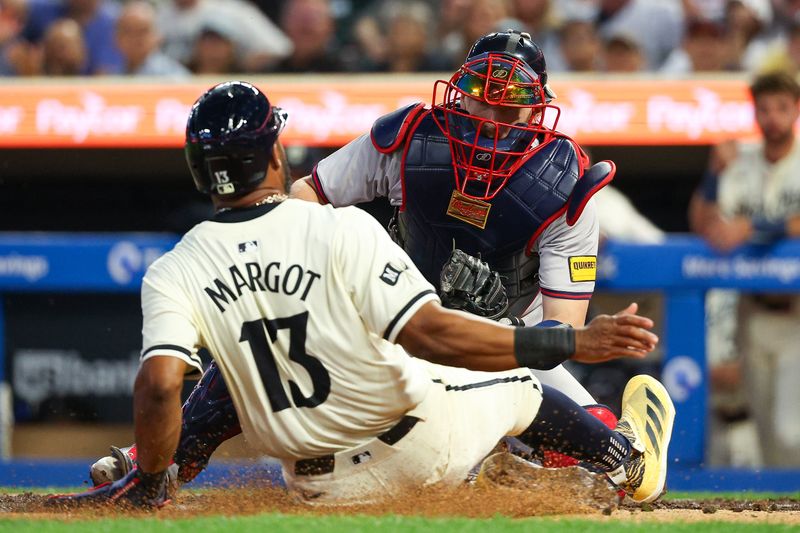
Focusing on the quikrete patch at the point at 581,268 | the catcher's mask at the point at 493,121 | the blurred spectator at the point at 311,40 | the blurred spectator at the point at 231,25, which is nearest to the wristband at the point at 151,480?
the catcher's mask at the point at 493,121

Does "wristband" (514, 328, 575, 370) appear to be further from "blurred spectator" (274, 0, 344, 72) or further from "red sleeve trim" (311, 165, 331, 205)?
"blurred spectator" (274, 0, 344, 72)

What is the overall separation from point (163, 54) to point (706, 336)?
4.75m

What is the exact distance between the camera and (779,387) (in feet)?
26.3

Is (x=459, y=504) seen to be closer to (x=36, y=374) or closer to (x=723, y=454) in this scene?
(x=723, y=454)

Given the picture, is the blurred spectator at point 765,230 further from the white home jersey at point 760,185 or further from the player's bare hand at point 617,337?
the player's bare hand at point 617,337

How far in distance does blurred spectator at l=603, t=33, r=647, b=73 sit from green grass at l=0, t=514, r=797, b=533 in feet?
18.7

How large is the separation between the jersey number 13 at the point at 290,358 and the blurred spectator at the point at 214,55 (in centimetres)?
598

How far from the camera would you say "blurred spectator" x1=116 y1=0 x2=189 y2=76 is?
31.4ft

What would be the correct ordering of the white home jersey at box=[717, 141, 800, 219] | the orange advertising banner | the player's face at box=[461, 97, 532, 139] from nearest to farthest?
the player's face at box=[461, 97, 532, 139] → the white home jersey at box=[717, 141, 800, 219] → the orange advertising banner

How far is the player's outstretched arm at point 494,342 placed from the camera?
385 cm

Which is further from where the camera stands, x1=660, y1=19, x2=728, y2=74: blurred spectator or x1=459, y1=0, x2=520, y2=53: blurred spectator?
x1=459, y1=0, x2=520, y2=53: blurred spectator

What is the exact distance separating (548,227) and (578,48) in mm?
4735

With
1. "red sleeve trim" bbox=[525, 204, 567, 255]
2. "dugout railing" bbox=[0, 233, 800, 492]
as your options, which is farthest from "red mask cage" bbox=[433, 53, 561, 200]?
"dugout railing" bbox=[0, 233, 800, 492]

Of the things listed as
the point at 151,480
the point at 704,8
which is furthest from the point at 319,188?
the point at 704,8
